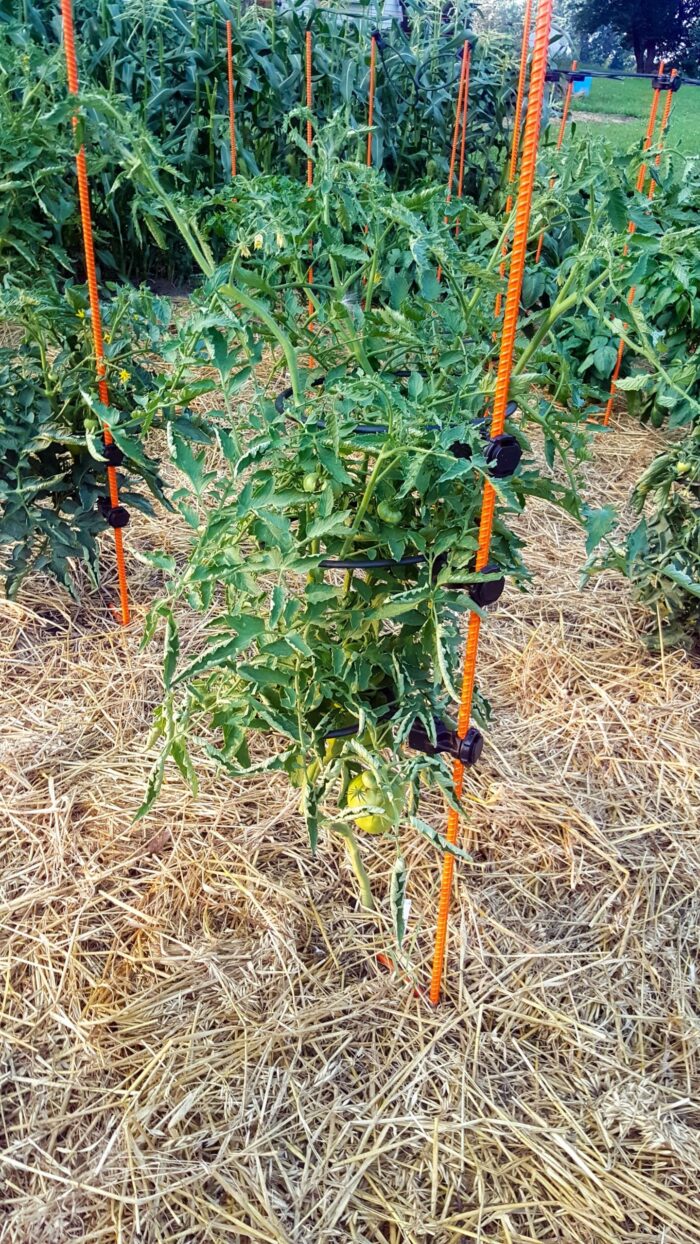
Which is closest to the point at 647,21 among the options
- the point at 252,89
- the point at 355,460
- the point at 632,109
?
the point at 632,109

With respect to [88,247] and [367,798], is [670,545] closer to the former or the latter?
[367,798]

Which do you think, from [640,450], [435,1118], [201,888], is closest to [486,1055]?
[435,1118]

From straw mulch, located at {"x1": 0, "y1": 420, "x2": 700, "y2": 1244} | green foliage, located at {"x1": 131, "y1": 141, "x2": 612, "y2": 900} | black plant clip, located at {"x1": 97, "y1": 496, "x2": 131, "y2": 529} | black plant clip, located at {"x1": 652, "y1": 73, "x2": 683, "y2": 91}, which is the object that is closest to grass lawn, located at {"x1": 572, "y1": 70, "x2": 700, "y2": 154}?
black plant clip, located at {"x1": 652, "y1": 73, "x2": 683, "y2": 91}

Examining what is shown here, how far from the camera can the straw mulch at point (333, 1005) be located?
119 cm

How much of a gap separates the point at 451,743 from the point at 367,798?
0.16 metres

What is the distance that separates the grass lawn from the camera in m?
11.2

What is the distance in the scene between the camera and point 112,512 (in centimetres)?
200

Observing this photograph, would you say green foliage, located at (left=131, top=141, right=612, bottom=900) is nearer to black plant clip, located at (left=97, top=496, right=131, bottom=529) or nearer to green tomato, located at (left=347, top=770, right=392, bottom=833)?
green tomato, located at (left=347, top=770, right=392, bottom=833)

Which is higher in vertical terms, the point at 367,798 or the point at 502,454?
the point at 502,454

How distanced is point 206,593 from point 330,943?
66cm

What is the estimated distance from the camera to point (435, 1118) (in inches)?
50.0

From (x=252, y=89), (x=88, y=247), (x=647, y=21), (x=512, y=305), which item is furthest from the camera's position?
(x=647, y=21)

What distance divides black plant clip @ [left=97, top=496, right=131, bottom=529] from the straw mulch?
334mm

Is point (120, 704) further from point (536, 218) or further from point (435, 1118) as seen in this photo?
point (536, 218)
